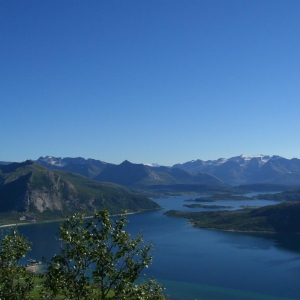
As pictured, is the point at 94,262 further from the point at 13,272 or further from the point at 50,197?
the point at 50,197

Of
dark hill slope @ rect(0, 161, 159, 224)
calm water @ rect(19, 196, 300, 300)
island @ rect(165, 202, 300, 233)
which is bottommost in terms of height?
calm water @ rect(19, 196, 300, 300)

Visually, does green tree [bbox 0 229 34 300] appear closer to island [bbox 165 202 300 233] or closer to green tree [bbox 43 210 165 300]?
green tree [bbox 43 210 165 300]

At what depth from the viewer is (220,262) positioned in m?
73.5

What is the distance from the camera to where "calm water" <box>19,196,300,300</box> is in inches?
2180

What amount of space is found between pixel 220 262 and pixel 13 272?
67813 millimetres

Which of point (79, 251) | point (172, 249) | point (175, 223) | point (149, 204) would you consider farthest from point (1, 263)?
point (149, 204)

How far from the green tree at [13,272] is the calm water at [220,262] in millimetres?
44321

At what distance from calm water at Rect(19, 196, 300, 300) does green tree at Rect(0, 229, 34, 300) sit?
44.3m

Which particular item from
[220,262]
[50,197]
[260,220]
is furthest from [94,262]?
[50,197]

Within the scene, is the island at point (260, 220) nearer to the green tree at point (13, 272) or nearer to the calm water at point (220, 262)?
the calm water at point (220, 262)

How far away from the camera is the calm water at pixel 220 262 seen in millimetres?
55375

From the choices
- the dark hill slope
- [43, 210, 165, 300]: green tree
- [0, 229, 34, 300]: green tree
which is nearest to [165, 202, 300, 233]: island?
the dark hill slope

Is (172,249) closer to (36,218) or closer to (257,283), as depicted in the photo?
(257,283)

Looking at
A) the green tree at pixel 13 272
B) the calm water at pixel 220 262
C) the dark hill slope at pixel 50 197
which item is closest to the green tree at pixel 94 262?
the green tree at pixel 13 272
